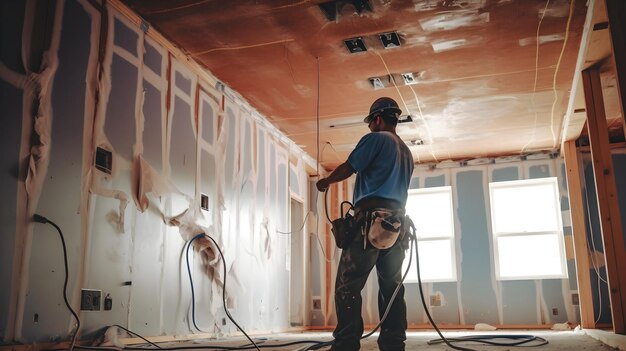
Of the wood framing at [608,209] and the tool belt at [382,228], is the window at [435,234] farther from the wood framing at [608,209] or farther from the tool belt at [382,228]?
the tool belt at [382,228]

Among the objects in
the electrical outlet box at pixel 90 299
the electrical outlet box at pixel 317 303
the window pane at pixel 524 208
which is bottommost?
the electrical outlet box at pixel 317 303

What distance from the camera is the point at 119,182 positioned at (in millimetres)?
3453

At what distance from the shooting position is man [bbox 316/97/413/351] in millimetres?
2420

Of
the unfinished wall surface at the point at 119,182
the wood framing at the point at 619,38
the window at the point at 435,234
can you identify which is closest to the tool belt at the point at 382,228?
the wood framing at the point at 619,38

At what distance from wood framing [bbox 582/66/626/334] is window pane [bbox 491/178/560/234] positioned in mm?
3107

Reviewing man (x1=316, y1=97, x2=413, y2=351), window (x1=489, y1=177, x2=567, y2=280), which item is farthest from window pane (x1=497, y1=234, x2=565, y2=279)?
man (x1=316, y1=97, x2=413, y2=351)

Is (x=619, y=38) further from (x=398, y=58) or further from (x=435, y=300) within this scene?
(x=435, y=300)

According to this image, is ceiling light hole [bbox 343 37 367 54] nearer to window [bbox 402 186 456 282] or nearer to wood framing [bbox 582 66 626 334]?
wood framing [bbox 582 66 626 334]

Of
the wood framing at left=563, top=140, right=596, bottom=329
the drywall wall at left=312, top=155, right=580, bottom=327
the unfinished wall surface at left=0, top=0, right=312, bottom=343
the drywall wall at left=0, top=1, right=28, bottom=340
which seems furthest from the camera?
the drywall wall at left=312, top=155, right=580, bottom=327

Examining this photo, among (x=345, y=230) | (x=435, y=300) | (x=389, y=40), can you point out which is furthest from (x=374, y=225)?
(x=435, y=300)

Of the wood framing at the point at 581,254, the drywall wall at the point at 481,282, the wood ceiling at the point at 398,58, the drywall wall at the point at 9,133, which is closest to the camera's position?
the drywall wall at the point at 9,133

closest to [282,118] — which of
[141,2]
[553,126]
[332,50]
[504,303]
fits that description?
[332,50]

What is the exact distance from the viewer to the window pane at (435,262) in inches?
287

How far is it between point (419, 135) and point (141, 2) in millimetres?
3944
